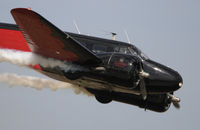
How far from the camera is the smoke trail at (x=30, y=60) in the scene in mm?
19175

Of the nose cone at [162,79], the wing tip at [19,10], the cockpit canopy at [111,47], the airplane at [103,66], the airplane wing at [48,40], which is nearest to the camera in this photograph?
the wing tip at [19,10]

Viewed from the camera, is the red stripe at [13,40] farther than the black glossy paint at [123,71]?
Yes

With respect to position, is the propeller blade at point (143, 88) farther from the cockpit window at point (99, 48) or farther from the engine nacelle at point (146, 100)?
the cockpit window at point (99, 48)

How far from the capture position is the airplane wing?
1700 centimetres

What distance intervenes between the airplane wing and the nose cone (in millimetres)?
2246

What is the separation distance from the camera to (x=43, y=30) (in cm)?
1764

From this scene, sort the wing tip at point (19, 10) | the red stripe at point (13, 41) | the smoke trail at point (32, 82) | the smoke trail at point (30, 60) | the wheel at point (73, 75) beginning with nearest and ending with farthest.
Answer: the wing tip at point (19, 10), the wheel at point (73, 75), the smoke trail at point (30, 60), the red stripe at point (13, 41), the smoke trail at point (32, 82)

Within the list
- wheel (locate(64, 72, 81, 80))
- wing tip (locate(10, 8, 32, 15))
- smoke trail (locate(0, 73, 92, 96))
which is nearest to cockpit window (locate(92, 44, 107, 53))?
wheel (locate(64, 72, 81, 80))

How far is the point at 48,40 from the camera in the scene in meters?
18.3

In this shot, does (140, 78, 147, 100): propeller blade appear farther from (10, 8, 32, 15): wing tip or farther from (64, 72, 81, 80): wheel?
(10, 8, 32, 15): wing tip

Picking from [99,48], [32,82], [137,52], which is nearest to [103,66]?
[99,48]

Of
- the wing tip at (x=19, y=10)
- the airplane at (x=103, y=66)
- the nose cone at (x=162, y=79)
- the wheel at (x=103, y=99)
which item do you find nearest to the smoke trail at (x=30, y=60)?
the airplane at (x=103, y=66)

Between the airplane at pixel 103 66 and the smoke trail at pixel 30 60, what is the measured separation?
0.49 feet

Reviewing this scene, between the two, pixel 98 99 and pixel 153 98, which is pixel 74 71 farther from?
pixel 153 98
